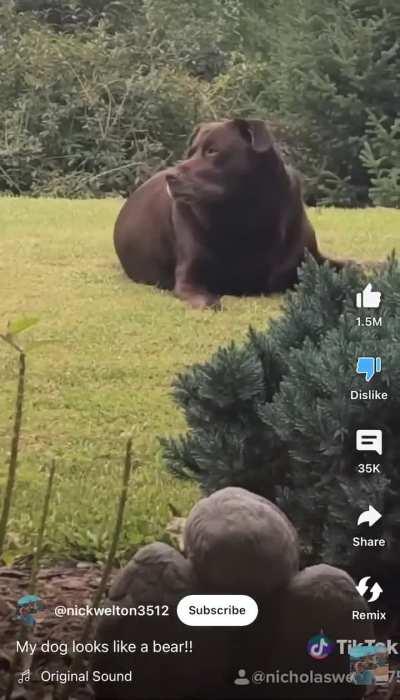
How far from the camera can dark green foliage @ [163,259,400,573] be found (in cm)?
308

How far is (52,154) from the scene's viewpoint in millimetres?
3268

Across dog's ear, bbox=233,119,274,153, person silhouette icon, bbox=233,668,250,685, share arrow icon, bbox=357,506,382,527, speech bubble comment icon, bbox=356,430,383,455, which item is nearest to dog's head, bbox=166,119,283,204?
A: dog's ear, bbox=233,119,274,153

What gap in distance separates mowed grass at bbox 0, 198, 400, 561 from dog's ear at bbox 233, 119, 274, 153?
0.20 m

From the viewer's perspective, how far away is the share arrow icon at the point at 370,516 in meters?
3.04

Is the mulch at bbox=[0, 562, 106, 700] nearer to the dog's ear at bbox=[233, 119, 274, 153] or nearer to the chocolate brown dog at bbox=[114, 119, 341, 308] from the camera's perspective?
the chocolate brown dog at bbox=[114, 119, 341, 308]

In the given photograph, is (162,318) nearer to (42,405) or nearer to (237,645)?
(42,405)

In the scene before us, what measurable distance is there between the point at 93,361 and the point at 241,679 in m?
0.77

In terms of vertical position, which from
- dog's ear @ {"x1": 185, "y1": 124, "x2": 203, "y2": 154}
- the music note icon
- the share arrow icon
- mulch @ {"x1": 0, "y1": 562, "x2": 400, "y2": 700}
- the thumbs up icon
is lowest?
the music note icon

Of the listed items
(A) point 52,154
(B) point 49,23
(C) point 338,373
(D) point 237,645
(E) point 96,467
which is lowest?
(D) point 237,645

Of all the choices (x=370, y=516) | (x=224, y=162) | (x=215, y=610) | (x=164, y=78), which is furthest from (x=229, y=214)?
(x=215, y=610)

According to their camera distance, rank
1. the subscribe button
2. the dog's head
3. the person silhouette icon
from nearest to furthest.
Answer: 1. the subscribe button
2. the person silhouette icon
3. the dog's head

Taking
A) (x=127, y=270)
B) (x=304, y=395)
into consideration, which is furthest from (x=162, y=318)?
(x=304, y=395)

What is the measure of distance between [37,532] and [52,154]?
0.83 meters

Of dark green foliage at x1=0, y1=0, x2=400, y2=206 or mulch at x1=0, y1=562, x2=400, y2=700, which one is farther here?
dark green foliage at x1=0, y1=0, x2=400, y2=206
